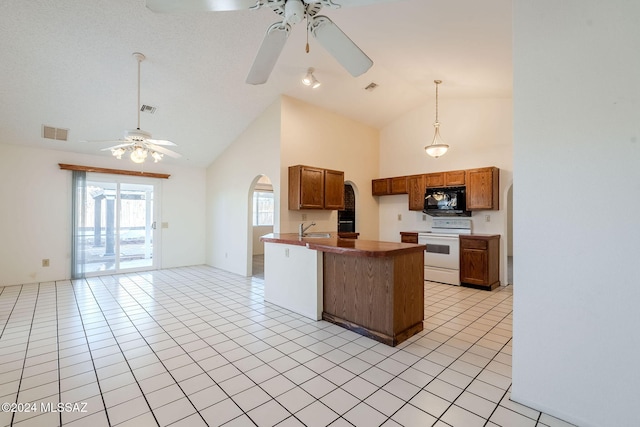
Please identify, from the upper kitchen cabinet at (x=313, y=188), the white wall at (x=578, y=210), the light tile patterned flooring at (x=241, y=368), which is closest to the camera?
the white wall at (x=578, y=210)

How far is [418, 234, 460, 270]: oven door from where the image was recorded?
5.13m

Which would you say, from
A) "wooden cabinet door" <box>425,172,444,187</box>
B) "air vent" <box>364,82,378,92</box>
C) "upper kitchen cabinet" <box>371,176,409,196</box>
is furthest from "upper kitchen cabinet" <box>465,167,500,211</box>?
"air vent" <box>364,82,378,92</box>

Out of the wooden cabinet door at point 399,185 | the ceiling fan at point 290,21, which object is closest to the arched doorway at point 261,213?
the wooden cabinet door at point 399,185

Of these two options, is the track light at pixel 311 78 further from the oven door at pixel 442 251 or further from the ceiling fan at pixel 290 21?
the oven door at pixel 442 251

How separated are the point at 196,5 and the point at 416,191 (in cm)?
510

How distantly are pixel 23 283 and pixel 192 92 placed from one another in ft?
15.2

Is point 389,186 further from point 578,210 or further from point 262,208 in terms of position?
point 578,210

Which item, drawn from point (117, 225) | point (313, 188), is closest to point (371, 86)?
point (313, 188)

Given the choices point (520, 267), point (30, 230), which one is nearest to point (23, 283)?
point (30, 230)

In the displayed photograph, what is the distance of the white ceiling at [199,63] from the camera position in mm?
3031

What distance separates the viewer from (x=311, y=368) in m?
2.36

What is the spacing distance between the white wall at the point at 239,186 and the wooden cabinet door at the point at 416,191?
283 centimetres

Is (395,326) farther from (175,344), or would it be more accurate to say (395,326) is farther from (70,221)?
(70,221)

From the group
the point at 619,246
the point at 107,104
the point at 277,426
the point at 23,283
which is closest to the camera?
the point at 619,246
